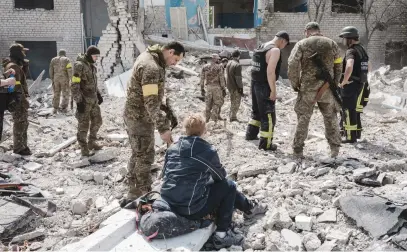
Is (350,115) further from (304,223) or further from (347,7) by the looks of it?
(347,7)

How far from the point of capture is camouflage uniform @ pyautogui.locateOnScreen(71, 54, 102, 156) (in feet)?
20.4

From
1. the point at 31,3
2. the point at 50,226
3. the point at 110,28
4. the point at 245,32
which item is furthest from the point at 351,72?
the point at 31,3

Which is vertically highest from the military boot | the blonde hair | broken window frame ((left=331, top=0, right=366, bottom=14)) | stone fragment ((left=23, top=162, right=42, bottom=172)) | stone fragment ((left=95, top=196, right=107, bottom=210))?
broken window frame ((left=331, top=0, right=366, bottom=14))

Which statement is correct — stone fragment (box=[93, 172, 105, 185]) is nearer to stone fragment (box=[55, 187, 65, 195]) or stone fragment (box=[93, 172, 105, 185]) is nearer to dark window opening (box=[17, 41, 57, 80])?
stone fragment (box=[55, 187, 65, 195])

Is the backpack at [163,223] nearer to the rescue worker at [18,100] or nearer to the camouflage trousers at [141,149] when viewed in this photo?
the camouflage trousers at [141,149]

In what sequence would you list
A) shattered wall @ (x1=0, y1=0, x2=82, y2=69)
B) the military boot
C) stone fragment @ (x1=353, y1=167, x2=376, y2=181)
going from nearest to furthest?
stone fragment @ (x1=353, y1=167, x2=376, y2=181) < the military boot < shattered wall @ (x1=0, y1=0, x2=82, y2=69)

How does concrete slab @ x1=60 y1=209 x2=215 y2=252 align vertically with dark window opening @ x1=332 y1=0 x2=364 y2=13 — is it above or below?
below

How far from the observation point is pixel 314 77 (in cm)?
512

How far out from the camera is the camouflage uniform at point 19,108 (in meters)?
6.21

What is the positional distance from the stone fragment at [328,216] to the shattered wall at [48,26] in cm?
1509

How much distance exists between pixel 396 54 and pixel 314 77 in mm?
14748

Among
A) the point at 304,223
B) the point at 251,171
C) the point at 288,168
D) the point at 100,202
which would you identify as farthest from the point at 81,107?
the point at 304,223

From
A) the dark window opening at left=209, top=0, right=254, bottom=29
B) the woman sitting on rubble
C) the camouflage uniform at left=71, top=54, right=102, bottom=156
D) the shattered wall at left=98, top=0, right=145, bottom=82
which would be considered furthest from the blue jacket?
the dark window opening at left=209, top=0, right=254, bottom=29

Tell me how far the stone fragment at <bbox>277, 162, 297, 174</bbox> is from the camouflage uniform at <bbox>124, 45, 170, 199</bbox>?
1.63 metres
